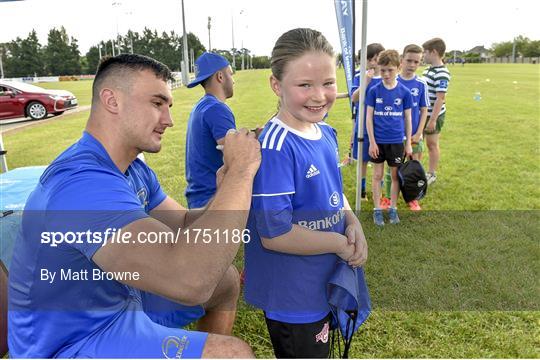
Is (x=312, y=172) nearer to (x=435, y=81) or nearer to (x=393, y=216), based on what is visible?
(x=393, y=216)

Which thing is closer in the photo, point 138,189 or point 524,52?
point 138,189

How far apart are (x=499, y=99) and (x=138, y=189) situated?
1850 cm

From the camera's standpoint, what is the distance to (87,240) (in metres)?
1.26

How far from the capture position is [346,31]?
462cm

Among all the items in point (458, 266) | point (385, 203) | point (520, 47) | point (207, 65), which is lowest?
point (458, 266)

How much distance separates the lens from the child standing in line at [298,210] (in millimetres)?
1543

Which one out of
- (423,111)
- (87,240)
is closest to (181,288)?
(87,240)

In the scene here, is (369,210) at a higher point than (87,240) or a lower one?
lower

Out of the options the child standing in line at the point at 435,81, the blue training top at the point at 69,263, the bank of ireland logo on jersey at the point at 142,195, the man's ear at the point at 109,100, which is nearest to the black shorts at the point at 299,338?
the blue training top at the point at 69,263

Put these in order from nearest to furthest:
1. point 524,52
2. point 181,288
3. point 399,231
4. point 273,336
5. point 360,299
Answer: point 181,288
point 273,336
point 360,299
point 399,231
point 524,52

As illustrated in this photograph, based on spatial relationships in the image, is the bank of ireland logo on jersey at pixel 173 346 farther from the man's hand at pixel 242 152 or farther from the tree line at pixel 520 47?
the tree line at pixel 520 47

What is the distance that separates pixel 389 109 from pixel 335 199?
3.05 m

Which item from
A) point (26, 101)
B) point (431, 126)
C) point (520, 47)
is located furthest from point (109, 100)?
point (520, 47)

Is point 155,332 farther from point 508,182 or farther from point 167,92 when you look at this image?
point 508,182
